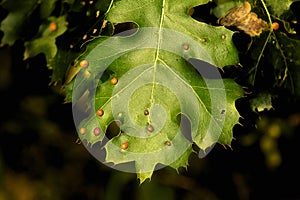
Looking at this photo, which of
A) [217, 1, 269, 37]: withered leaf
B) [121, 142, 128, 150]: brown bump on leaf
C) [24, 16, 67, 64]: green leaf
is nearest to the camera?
[121, 142, 128, 150]: brown bump on leaf

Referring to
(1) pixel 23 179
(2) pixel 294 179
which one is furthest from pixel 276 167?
(1) pixel 23 179

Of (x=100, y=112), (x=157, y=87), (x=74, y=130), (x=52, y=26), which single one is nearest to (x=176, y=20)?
(x=157, y=87)

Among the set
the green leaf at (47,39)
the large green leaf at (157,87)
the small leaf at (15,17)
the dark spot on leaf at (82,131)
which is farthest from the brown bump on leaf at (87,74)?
the small leaf at (15,17)

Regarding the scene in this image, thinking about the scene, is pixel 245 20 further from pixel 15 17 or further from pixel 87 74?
pixel 15 17

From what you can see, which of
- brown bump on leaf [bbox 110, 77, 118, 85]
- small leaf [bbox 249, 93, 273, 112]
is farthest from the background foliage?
brown bump on leaf [bbox 110, 77, 118, 85]

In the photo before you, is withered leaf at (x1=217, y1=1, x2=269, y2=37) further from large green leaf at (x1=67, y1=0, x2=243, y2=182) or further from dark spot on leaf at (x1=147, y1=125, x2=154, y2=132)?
dark spot on leaf at (x1=147, y1=125, x2=154, y2=132)

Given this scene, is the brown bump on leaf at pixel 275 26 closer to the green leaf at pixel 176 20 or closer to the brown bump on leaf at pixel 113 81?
the green leaf at pixel 176 20

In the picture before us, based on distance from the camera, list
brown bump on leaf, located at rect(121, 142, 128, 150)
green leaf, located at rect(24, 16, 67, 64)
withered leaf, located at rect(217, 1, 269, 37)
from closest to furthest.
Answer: brown bump on leaf, located at rect(121, 142, 128, 150), withered leaf, located at rect(217, 1, 269, 37), green leaf, located at rect(24, 16, 67, 64)
